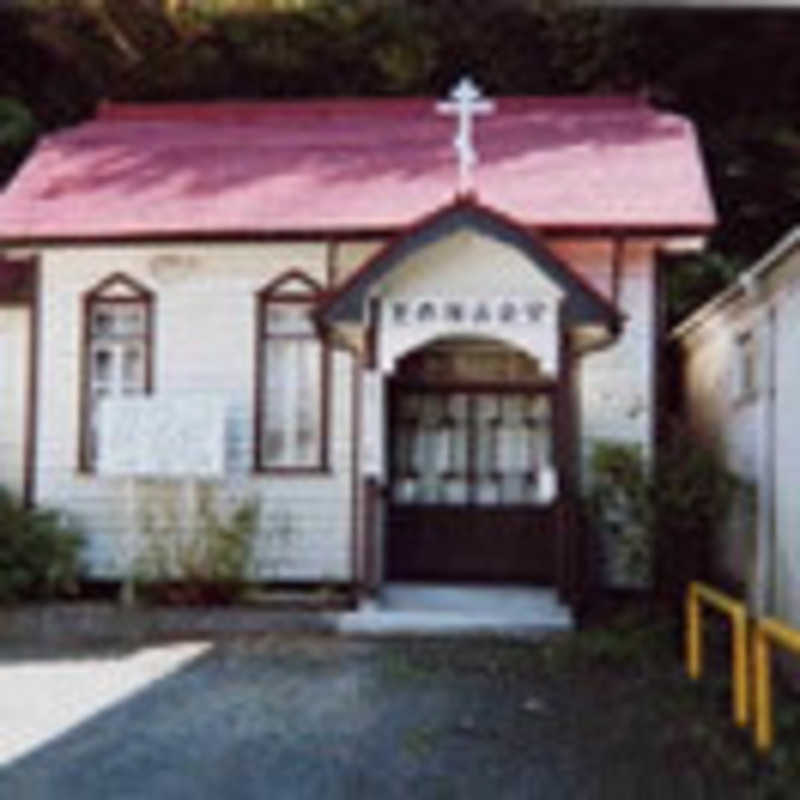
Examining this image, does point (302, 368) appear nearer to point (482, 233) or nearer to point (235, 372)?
point (235, 372)

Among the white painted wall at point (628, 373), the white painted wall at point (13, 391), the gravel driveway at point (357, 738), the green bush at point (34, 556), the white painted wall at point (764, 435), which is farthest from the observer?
the white painted wall at point (13, 391)

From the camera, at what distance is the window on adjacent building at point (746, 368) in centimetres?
1145

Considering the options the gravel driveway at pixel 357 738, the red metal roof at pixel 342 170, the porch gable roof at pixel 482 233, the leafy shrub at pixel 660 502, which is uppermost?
the red metal roof at pixel 342 170

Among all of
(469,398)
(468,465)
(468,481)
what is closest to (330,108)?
(469,398)

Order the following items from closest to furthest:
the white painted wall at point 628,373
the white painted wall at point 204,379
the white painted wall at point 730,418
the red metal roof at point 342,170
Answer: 1. the white painted wall at point 730,418
2. the white painted wall at point 628,373
3. the red metal roof at point 342,170
4. the white painted wall at point 204,379

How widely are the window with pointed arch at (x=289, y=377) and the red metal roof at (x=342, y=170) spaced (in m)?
0.79

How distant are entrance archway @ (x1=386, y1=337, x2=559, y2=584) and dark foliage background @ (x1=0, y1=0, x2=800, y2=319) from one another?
730cm

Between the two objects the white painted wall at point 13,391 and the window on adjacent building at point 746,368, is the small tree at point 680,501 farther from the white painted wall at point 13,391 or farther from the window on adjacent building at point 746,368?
the white painted wall at point 13,391

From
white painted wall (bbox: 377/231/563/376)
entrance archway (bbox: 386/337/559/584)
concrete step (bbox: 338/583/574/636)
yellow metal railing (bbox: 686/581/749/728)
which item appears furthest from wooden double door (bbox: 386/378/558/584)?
yellow metal railing (bbox: 686/581/749/728)

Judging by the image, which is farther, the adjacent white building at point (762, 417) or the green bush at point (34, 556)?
the green bush at point (34, 556)

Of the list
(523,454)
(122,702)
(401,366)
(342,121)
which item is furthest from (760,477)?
(342,121)

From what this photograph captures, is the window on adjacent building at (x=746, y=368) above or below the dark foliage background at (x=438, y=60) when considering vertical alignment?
below

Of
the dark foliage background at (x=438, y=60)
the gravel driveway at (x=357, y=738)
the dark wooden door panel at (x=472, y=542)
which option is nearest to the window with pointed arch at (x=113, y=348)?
the dark wooden door panel at (x=472, y=542)

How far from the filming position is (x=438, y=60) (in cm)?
2228
